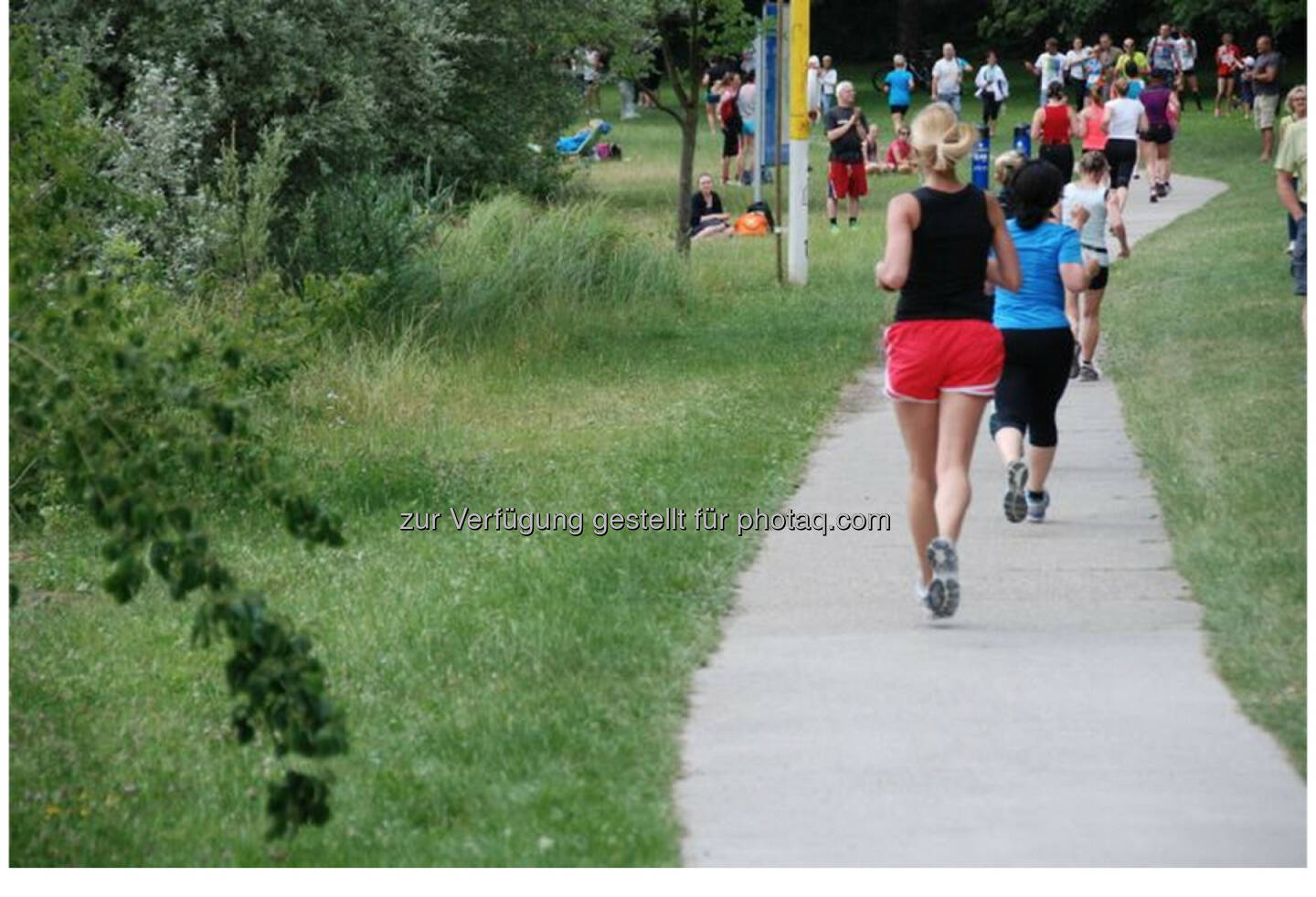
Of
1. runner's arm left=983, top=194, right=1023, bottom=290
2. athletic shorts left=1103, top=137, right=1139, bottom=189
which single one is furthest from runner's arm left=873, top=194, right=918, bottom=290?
athletic shorts left=1103, top=137, right=1139, bottom=189

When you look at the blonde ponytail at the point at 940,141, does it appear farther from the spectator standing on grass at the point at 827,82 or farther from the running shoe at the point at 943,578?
the spectator standing on grass at the point at 827,82

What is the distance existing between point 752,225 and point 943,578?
1947cm

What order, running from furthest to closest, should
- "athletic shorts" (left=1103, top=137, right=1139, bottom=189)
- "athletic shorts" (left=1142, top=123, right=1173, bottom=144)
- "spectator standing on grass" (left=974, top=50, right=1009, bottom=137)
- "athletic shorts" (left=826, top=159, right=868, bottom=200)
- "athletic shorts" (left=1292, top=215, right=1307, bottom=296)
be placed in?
"spectator standing on grass" (left=974, top=50, right=1009, bottom=137)
"athletic shorts" (left=1142, top=123, right=1173, bottom=144)
"athletic shorts" (left=826, top=159, right=868, bottom=200)
"athletic shorts" (left=1103, top=137, right=1139, bottom=189)
"athletic shorts" (left=1292, top=215, right=1307, bottom=296)

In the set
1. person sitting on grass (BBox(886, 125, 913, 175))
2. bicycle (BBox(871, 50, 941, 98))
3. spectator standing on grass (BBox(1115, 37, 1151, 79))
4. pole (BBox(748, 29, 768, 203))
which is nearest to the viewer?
pole (BBox(748, 29, 768, 203))

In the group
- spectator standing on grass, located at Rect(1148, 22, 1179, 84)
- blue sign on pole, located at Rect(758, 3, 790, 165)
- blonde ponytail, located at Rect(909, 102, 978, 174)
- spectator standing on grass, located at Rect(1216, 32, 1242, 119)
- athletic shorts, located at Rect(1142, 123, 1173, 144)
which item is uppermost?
blonde ponytail, located at Rect(909, 102, 978, 174)

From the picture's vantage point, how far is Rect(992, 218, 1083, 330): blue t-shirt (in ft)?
33.4

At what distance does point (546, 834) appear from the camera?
235 inches

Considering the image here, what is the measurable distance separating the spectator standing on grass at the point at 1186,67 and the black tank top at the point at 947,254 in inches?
1512

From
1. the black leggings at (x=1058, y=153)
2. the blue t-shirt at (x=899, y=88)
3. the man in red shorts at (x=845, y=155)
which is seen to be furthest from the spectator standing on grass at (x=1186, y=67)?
the man in red shorts at (x=845, y=155)

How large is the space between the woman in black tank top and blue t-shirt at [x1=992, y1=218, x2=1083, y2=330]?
182cm

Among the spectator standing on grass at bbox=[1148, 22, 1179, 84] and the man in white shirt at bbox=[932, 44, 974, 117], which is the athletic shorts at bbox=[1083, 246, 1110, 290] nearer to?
the man in white shirt at bbox=[932, 44, 974, 117]

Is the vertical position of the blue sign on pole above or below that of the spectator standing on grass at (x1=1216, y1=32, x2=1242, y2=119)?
above

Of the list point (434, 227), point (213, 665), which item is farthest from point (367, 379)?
point (213, 665)

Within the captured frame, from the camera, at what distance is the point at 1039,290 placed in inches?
401
